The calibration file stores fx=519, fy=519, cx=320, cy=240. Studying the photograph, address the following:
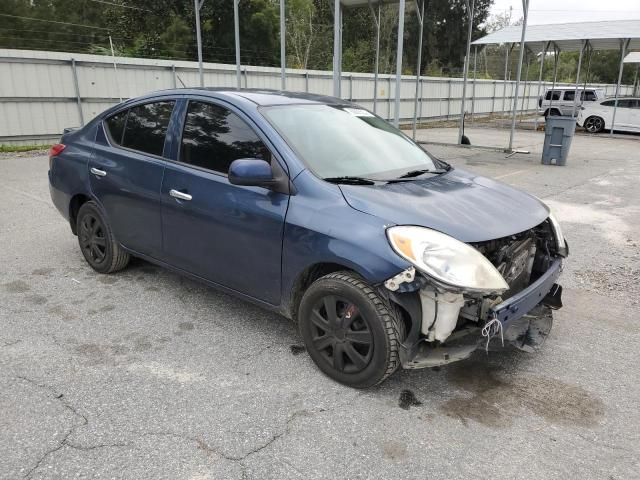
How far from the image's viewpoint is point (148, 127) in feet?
13.4

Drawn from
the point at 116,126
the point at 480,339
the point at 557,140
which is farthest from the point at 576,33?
the point at 480,339

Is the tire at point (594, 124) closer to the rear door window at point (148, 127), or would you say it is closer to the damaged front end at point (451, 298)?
the damaged front end at point (451, 298)

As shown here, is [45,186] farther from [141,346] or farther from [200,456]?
[200,456]

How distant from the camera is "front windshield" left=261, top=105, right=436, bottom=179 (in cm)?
330

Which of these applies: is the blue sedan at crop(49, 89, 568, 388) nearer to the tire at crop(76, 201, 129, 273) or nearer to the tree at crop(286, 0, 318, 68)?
the tire at crop(76, 201, 129, 273)

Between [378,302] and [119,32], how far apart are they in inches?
1331

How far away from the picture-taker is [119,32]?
103 feet

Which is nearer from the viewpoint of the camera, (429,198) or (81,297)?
(429,198)

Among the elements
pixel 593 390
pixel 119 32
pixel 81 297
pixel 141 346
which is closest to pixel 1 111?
pixel 81 297

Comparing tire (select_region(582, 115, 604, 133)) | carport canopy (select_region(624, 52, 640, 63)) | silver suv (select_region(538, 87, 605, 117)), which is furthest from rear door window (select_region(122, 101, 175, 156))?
carport canopy (select_region(624, 52, 640, 63))

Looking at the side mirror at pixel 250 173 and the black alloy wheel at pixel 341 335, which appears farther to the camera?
the side mirror at pixel 250 173

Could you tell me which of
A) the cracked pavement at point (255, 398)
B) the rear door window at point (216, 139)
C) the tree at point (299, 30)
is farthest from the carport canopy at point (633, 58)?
the rear door window at point (216, 139)

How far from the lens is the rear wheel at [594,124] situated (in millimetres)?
21688

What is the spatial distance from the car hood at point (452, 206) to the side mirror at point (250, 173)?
451 mm
